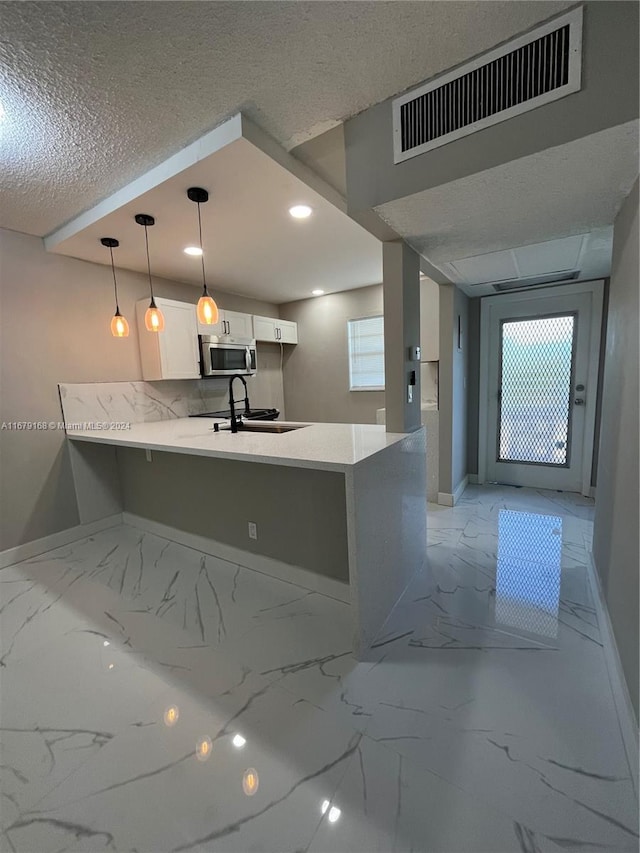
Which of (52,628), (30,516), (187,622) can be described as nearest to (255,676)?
(187,622)

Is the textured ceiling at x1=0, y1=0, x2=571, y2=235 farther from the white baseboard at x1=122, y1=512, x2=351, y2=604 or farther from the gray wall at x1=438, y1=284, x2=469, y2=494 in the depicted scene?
the white baseboard at x1=122, y1=512, x2=351, y2=604

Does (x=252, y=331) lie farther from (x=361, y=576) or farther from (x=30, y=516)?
(x=361, y=576)

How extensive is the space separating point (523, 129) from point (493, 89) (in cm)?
19

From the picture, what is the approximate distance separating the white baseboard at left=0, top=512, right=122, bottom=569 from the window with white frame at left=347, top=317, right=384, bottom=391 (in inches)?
128

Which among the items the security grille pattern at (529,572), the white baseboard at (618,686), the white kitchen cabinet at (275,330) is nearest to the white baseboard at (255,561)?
the security grille pattern at (529,572)

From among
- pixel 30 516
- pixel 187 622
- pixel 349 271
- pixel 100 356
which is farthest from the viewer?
pixel 349 271

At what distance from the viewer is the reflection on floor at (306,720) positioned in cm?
110

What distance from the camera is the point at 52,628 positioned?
2.09m

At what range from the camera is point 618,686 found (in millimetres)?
1479

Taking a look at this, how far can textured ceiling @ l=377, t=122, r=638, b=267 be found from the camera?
137cm

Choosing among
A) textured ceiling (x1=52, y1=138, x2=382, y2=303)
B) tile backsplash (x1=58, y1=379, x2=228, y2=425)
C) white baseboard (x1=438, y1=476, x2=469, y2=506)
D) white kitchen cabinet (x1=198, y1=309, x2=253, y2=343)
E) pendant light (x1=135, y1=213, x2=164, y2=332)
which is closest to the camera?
textured ceiling (x1=52, y1=138, x2=382, y2=303)

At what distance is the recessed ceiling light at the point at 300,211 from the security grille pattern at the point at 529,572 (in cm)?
273

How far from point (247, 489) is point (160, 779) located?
1525 millimetres

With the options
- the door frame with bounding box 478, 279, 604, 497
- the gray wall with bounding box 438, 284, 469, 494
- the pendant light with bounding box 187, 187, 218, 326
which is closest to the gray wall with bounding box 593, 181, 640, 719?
the gray wall with bounding box 438, 284, 469, 494
